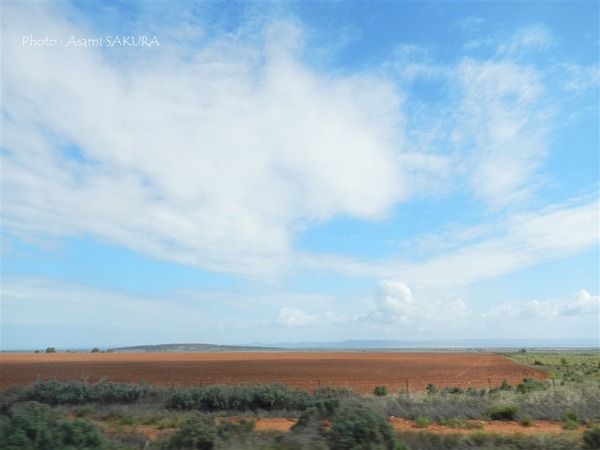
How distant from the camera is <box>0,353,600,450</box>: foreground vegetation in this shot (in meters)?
11.2

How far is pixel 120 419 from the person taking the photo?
65.1ft

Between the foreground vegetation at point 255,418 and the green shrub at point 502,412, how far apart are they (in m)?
0.04

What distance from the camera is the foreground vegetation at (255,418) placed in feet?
36.7

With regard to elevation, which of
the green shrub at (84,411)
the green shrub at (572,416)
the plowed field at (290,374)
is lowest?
the green shrub at (572,416)

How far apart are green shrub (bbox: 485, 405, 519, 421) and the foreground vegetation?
4cm

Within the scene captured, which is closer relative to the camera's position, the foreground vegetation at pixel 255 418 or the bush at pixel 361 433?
the bush at pixel 361 433

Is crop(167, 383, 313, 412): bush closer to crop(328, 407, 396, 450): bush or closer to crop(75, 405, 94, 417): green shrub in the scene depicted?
crop(75, 405, 94, 417): green shrub

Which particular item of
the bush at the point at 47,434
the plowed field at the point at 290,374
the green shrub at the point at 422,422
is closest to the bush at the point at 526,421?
the green shrub at the point at 422,422

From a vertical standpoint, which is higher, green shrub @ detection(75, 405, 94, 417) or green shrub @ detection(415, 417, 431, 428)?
green shrub @ detection(75, 405, 94, 417)

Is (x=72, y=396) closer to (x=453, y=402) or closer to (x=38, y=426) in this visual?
(x=38, y=426)

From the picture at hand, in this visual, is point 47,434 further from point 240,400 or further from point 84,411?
point 240,400

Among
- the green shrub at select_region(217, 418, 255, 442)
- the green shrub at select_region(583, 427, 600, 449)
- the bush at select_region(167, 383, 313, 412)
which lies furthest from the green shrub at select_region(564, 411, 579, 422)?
the green shrub at select_region(217, 418, 255, 442)

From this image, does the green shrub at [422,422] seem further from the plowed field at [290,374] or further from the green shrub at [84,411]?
the plowed field at [290,374]

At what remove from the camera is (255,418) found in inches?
826
